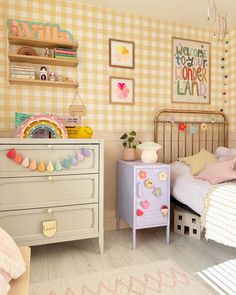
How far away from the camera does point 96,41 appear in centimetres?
289

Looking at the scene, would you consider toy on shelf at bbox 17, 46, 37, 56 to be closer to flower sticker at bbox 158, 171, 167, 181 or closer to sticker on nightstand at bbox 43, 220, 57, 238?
sticker on nightstand at bbox 43, 220, 57, 238

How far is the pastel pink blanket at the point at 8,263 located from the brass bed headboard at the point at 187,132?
2.32 metres

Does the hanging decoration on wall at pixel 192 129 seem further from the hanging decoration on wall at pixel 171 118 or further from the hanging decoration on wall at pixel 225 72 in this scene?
the hanging decoration on wall at pixel 225 72

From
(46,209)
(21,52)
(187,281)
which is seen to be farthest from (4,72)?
(187,281)

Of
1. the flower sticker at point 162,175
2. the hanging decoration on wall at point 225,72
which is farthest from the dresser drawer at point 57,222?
the hanging decoration on wall at point 225,72

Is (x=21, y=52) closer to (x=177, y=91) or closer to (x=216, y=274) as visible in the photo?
(x=177, y=91)

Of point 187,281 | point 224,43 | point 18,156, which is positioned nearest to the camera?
point 187,281

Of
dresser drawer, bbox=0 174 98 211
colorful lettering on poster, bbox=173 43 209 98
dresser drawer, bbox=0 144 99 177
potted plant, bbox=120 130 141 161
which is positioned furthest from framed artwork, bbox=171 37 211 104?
dresser drawer, bbox=0 174 98 211

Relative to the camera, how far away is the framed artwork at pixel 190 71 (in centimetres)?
323

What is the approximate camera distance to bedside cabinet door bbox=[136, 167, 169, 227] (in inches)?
95.2

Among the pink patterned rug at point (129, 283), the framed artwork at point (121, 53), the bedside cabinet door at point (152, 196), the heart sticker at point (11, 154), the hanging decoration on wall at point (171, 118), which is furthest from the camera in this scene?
the hanging decoration on wall at point (171, 118)

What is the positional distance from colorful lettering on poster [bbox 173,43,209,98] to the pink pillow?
1.18 meters

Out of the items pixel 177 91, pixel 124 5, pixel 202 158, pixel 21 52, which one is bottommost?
pixel 202 158

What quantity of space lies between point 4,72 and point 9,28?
44 centimetres
